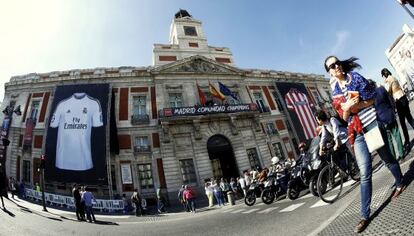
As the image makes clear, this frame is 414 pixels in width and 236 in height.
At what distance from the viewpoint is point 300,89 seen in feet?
104

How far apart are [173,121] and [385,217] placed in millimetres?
20333

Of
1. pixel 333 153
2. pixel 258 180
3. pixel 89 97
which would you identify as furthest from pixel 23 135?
pixel 333 153

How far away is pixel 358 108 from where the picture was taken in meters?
2.94

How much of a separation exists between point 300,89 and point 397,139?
28187 millimetres

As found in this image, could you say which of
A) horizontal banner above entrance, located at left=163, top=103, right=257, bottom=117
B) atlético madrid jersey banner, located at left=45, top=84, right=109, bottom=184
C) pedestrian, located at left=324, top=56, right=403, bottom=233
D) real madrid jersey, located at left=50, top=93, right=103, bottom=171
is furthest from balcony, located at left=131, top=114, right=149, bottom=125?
pedestrian, located at left=324, top=56, right=403, bottom=233

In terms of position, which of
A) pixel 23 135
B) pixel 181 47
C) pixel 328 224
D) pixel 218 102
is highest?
pixel 181 47

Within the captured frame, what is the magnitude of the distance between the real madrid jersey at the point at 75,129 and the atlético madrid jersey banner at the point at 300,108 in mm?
20025

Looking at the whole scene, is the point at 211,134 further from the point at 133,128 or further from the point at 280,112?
the point at 280,112

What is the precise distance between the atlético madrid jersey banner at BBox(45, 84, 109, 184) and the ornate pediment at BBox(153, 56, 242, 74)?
7.98m

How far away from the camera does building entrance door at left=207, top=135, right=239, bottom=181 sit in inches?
917

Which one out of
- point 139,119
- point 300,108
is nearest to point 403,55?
point 300,108

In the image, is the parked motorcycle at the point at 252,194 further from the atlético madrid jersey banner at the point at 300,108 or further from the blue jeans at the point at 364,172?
the atlético madrid jersey banner at the point at 300,108

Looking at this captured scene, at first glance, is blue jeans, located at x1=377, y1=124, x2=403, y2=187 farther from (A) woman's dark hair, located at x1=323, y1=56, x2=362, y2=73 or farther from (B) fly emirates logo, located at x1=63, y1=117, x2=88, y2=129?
(B) fly emirates logo, located at x1=63, y1=117, x2=88, y2=129

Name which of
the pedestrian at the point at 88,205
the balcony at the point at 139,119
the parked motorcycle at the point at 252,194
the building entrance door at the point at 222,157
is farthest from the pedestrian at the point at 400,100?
the balcony at the point at 139,119
